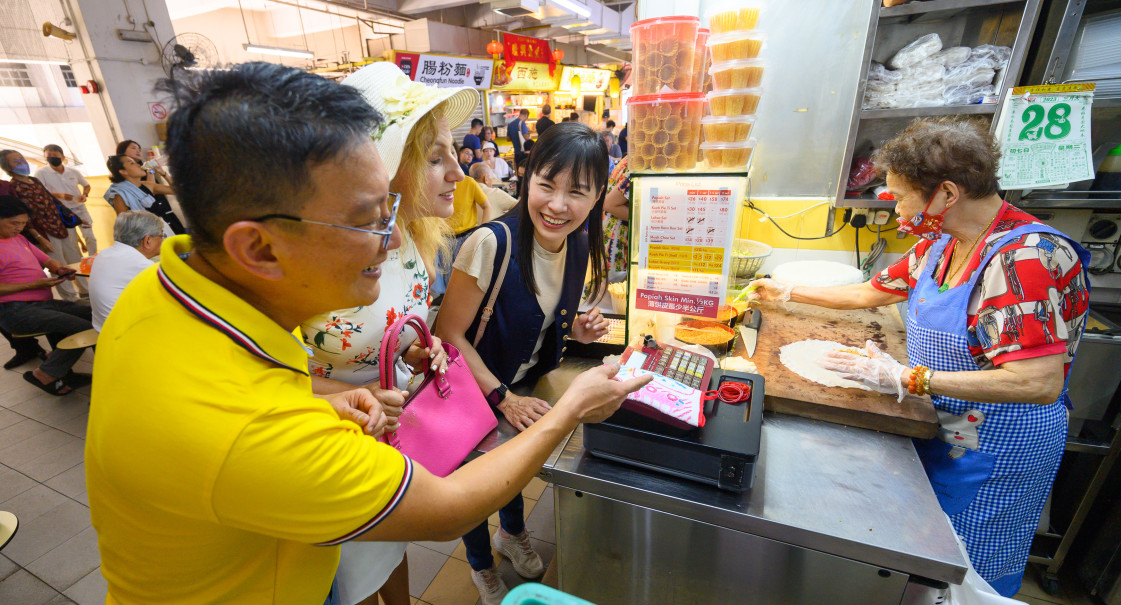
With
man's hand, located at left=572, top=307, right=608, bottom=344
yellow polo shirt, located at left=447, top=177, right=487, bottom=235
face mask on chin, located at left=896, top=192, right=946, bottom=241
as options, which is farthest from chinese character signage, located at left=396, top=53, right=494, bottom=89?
face mask on chin, located at left=896, top=192, right=946, bottom=241

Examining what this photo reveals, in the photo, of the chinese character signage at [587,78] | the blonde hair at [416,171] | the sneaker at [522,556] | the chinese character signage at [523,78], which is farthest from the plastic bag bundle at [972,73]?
the chinese character signage at [587,78]

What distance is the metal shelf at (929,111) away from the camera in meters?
2.06

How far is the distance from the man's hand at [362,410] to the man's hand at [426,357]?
18cm

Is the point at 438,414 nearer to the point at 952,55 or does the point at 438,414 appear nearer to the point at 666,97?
Answer: the point at 666,97

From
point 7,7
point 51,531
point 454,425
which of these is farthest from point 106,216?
point 454,425

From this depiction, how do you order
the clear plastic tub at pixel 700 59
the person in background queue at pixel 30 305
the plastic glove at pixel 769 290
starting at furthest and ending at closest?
the person in background queue at pixel 30 305, the plastic glove at pixel 769 290, the clear plastic tub at pixel 700 59

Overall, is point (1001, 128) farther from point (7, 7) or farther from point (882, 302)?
point (7, 7)

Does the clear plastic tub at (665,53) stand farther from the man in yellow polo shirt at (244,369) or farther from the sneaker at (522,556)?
the sneaker at (522,556)

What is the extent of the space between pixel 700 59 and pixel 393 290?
1269mm

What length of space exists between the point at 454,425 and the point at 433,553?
1.60 metres

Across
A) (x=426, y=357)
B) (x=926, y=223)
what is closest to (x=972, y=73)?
(x=926, y=223)

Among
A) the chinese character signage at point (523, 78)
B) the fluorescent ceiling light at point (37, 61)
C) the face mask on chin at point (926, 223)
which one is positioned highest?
the chinese character signage at point (523, 78)

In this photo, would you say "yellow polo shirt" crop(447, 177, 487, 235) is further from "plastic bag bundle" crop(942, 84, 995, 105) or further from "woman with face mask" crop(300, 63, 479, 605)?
"plastic bag bundle" crop(942, 84, 995, 105)

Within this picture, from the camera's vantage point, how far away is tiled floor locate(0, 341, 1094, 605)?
226cm
